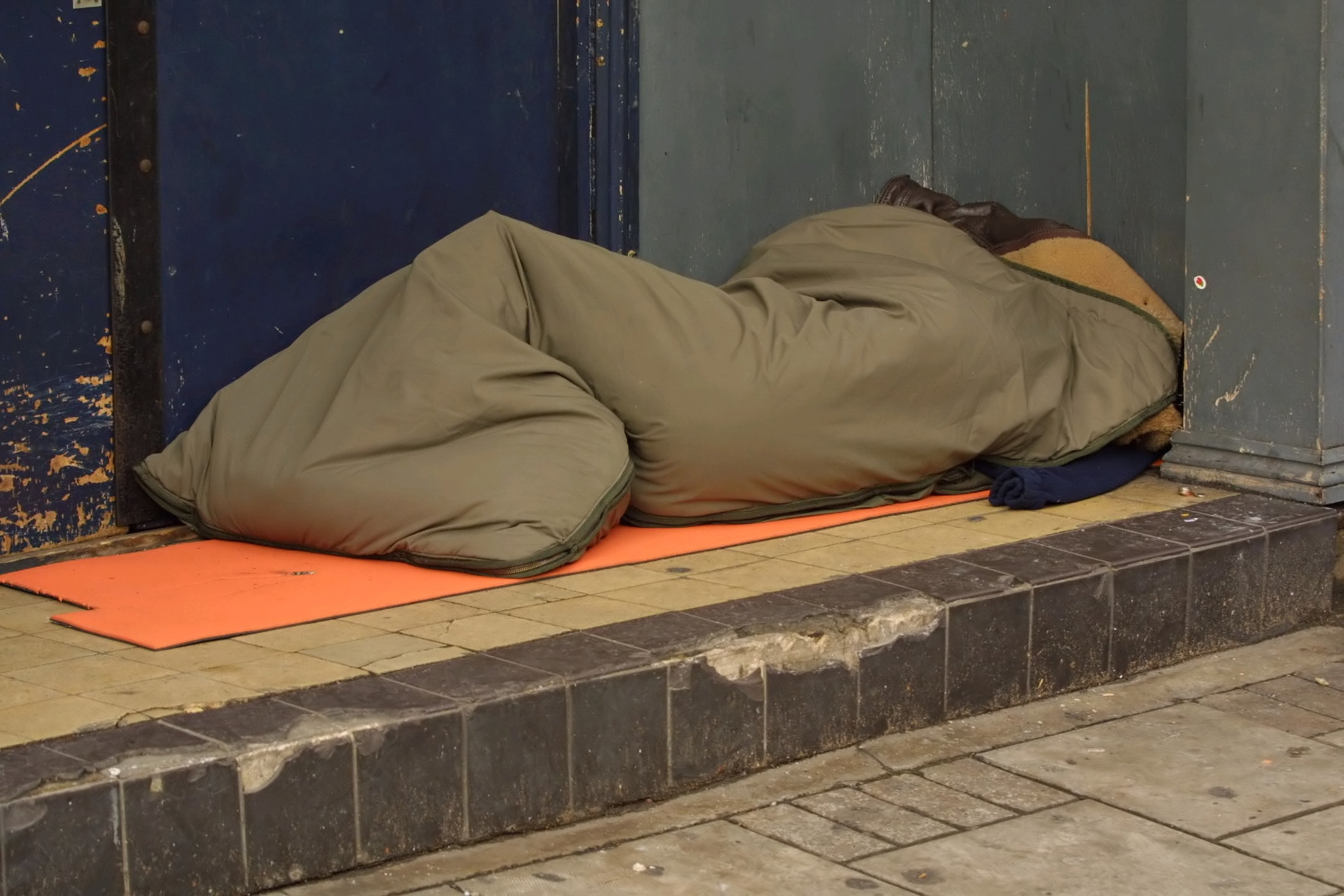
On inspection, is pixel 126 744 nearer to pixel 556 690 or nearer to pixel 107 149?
pixel 556 690

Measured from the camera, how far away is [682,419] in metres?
4.29

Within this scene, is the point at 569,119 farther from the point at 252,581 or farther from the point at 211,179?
the point at 252,581

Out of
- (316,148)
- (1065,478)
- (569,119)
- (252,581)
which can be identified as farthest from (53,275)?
(1065,478)

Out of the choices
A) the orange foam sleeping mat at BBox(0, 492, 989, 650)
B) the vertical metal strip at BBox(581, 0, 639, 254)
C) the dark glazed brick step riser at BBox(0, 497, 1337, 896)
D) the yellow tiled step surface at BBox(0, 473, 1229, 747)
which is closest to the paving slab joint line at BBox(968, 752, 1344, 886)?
the dark glazed brick step riser at BBox(0, 497, 1337, 896)

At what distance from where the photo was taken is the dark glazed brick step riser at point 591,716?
278 cm

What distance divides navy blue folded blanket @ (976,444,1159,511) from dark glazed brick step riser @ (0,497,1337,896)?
0.84 feet

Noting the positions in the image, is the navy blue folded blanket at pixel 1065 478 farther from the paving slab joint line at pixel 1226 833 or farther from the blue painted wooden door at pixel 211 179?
the blue painted wooden door at pixel 211 179

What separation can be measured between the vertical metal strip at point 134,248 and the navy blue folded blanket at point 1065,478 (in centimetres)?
216

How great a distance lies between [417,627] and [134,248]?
4.80ft

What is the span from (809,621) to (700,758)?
1.18ft

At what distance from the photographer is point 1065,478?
466 cm

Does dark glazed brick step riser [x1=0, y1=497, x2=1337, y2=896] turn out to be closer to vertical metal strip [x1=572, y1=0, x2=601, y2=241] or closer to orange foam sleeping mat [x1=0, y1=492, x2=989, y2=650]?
orange foam sleeping mat [x1=0, y1=492, x2=989, y2=650]

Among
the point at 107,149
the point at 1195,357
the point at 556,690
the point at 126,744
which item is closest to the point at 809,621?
the point at 556,690

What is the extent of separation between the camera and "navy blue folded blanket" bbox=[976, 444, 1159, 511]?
4.55 metres
